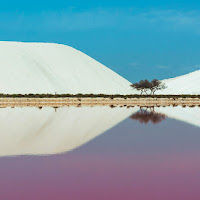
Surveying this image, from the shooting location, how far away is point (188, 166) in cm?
899

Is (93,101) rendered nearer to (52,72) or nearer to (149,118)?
(149,118)

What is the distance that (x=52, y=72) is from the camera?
10244 centimetres

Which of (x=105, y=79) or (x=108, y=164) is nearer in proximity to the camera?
(x=108, y=164)

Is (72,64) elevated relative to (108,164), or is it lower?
elevated

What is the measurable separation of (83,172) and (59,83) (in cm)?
8863

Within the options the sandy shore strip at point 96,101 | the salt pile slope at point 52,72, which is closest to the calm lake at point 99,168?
the sandy shore strip at point 96,101

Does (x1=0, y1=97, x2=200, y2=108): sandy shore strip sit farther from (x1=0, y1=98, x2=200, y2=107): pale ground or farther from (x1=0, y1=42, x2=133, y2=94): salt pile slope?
(x1=0, y1=42, x2=133, y2=94): salt pile slope

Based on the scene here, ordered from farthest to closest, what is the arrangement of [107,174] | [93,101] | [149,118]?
[93,101], [149,118], [107,174]

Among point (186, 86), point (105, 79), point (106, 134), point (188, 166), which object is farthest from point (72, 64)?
point (188, 166)

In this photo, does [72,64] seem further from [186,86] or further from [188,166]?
[188,166]

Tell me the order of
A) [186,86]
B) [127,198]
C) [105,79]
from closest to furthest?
[127,198] → [105,79] → [186,86]

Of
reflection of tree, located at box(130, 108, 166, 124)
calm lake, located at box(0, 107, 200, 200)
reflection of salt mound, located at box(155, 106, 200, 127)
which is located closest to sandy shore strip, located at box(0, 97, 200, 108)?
reflection of salt mound, located at box(155, 106, 200, 127)

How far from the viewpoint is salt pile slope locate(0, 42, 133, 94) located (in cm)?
9172

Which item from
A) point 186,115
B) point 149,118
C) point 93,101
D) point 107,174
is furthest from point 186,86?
point 107,174
